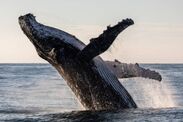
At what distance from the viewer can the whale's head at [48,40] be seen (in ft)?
43.8

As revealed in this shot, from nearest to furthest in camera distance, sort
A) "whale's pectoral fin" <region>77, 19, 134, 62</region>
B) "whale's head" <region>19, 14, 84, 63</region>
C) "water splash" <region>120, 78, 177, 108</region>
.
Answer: "whale's pectoral fin" <region>77, 19, 134, 62</region> → "whale's head" <region>19, 14, 84, 63</region> → "water splash" <region>120, 78, 177, 108</region>

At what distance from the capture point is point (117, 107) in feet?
44.3

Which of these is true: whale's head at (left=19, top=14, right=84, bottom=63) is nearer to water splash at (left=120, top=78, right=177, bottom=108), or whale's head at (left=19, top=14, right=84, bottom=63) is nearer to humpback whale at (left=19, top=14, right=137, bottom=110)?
humpback whale at (left=19, top=14, right=137, bottom=110)

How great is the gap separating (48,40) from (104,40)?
1.69 metres

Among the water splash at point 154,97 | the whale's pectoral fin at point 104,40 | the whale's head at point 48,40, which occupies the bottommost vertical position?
the water splash at point 154,97

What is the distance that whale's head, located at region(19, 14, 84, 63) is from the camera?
43.8ft

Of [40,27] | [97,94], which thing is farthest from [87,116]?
[40,27]

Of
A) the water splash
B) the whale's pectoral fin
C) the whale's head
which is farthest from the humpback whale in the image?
the water splash

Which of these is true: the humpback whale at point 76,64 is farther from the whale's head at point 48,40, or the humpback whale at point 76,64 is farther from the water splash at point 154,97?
the water splash at point 154,97

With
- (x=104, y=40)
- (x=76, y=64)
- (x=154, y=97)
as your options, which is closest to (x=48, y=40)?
(x=76, y=64)

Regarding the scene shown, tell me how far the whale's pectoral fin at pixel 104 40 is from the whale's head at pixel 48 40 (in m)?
0.56

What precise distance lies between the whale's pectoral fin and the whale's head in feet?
1.85

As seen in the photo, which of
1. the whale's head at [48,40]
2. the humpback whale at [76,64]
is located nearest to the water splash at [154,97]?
the humpback whale at [76,64]

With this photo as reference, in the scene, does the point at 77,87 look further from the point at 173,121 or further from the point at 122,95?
the point at 173,121
